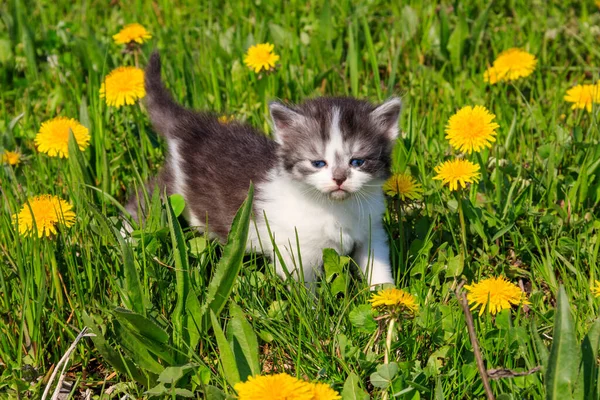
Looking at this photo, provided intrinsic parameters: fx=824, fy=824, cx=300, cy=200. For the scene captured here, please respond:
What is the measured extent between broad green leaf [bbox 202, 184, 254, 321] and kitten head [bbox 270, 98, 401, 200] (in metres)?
0.57

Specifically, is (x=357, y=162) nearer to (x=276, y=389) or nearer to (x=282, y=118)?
(x=282, y=118)

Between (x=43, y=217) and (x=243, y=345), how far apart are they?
1042 millimetres

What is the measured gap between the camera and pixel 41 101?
17.1 ft

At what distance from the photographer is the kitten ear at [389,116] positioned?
147 inches

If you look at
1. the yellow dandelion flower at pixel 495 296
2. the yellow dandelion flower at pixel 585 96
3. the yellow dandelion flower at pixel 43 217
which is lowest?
the yellow dandelion flower at pixel 495 296

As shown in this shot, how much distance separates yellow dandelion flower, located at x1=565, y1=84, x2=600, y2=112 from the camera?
434 cm

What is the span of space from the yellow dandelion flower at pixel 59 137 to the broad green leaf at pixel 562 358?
8.03 feet

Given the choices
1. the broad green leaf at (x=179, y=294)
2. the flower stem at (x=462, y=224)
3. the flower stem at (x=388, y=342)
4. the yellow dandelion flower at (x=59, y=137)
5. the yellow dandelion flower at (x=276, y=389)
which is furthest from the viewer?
the yellow dandelion flower at (x=59, y=137)

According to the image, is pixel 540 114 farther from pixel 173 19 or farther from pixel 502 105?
pixel 173 19

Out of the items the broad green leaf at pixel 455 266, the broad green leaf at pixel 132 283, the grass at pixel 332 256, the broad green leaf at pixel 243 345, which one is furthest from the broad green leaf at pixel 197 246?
the broad green leaf at pixel 455 266

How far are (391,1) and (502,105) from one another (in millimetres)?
1558

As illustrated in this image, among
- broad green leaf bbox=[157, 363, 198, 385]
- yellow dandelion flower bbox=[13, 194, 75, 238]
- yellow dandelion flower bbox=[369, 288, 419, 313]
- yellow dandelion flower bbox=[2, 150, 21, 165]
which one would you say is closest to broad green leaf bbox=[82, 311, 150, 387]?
broad green leaf bbox=[157, 363, 198, 385]

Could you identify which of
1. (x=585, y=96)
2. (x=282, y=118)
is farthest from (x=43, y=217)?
(x=585, y=96)

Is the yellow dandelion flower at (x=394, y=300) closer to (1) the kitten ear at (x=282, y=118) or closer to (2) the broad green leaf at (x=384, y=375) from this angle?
(2) the broad green leaf at (x=384, y=375)
